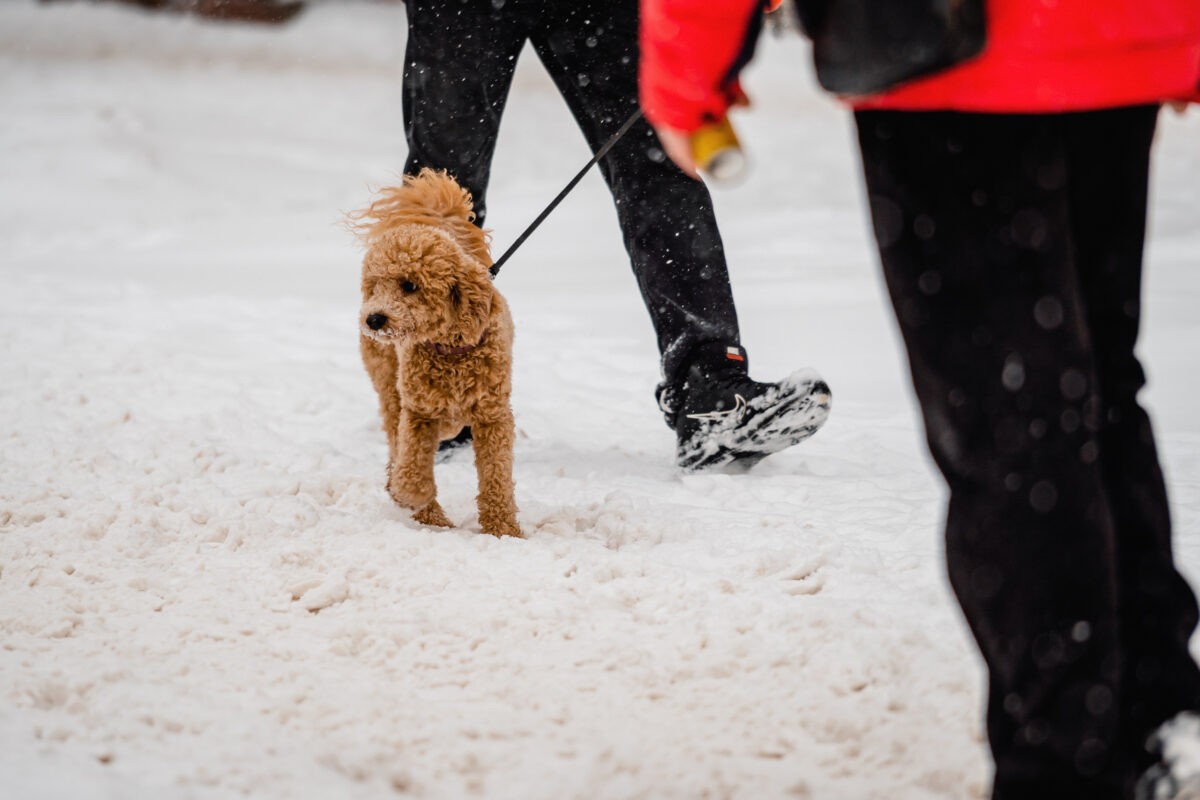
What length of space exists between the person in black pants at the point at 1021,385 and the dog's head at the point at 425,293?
59.3 inches

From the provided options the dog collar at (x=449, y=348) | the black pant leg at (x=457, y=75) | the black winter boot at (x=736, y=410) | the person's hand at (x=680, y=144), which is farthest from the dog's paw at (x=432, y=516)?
the person's hand at (x=680, y=144)

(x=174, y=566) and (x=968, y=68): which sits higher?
(x=968, y=68)

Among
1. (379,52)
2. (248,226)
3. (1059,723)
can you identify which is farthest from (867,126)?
(379,52)

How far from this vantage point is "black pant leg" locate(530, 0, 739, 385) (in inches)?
138

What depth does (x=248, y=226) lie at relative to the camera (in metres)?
11.1

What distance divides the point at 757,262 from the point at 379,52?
1625 centimetres

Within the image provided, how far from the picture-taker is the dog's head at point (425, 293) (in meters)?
2.83

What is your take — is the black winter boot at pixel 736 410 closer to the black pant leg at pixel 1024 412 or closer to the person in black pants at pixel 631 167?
the person in black pants at pixel 631 167

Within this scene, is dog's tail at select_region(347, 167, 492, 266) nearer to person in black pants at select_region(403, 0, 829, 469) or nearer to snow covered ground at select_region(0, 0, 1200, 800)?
person in black pants at select_region(403, 0, 829, 469)

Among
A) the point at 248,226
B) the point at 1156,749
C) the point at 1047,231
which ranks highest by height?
the point at 1047,231

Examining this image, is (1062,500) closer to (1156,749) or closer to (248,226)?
(1156,749)

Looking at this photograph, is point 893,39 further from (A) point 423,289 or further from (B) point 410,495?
(B) point 410,495

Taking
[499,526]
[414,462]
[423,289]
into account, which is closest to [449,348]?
[423,289]

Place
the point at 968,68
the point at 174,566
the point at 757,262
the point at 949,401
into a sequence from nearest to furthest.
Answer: the point at 968,68 < the point at 949,401 < the point at 174,566 < the point at 757,262
